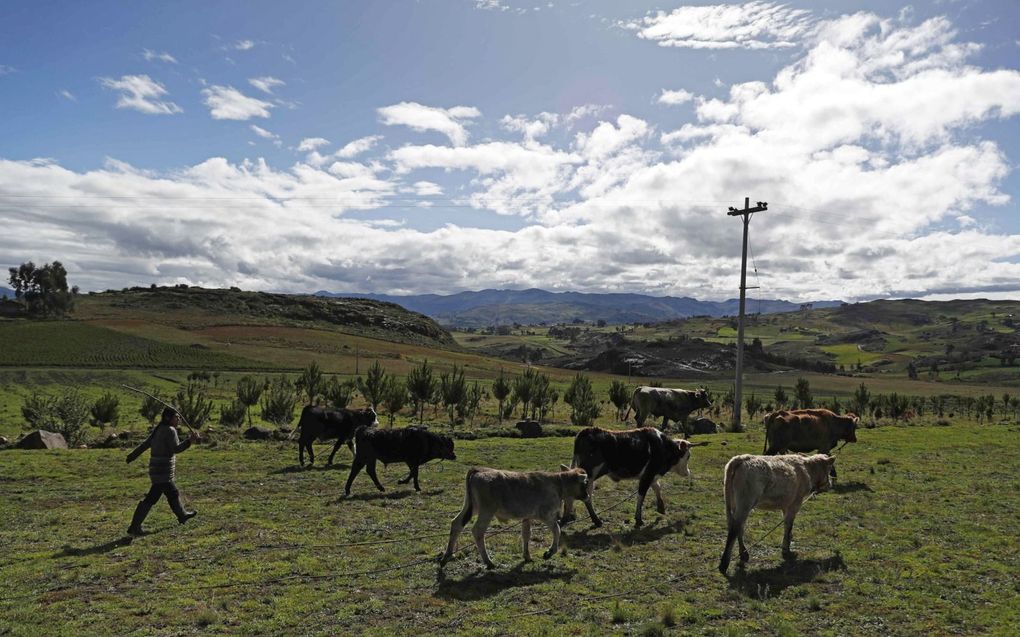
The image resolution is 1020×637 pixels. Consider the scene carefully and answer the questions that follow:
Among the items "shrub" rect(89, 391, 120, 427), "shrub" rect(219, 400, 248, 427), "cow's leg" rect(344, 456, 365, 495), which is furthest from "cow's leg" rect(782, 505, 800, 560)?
"shrub" rect(89, 391, 120, 427)

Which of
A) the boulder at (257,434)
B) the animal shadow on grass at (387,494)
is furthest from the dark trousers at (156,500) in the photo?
the boulder at (257,434)

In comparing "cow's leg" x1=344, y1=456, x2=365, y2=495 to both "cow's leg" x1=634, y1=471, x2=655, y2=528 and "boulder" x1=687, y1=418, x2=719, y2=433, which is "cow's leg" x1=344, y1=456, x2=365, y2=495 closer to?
"cow's leg" x1=634, y1=471, x2=655, y2=528

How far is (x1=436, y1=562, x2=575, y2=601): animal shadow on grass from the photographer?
9188 millimetres

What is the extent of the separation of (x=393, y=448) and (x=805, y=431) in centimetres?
1261

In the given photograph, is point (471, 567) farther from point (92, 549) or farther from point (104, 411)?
point (104, 411)

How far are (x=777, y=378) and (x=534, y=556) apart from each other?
9971 cm

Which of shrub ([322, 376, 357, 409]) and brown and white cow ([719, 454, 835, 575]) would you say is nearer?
brown and white cow ([719, 454, 835, 575])

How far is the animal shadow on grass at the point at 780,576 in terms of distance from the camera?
9.36m

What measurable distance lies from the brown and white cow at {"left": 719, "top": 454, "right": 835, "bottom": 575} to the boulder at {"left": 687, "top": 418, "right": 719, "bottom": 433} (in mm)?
21814

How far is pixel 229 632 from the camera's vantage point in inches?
307

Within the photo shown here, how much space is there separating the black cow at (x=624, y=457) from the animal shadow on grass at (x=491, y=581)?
292 cm

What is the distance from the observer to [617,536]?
12266 millimetres

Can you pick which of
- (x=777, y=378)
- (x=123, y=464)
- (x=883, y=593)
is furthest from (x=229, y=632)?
(x=777, y=378)

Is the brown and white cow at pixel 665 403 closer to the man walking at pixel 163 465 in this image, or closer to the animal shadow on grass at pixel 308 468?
the animal shadow on grass at pixel 308 468
